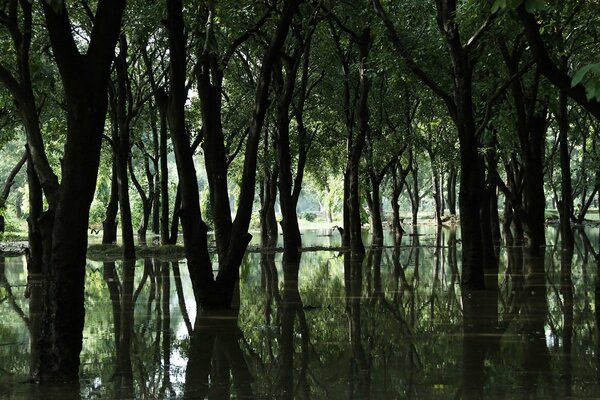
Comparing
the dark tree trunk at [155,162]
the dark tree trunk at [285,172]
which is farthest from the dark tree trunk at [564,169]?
the dark tree trunk at [155,162]

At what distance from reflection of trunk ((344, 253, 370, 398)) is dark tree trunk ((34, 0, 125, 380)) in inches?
106

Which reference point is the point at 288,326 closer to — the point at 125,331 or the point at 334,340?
the point at 334,340

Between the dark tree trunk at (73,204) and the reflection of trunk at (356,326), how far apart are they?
2.69m

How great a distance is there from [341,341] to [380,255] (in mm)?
15446

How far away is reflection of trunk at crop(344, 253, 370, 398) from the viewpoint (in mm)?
6762

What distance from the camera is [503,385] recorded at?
251 inches

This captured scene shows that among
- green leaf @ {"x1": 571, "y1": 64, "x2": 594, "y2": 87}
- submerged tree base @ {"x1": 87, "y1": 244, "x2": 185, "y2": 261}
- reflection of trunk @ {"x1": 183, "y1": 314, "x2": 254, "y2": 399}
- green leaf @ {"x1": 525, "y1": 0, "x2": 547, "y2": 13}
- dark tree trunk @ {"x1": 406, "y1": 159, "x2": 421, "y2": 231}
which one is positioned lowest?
reflection of trunk @ {"x1": 183, "y1": 314, "x2": 254, "y2": 399}

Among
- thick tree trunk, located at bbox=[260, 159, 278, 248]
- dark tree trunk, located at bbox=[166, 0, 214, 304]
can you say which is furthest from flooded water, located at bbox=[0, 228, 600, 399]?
thick tree trunk, located at bbox=[260, 159, 278, 248]

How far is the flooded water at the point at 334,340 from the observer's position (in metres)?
6.43

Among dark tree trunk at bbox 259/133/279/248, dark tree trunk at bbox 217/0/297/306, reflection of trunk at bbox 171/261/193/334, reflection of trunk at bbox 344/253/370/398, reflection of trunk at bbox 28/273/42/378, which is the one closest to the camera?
reflection of trunk at bbox 344/253/370/398

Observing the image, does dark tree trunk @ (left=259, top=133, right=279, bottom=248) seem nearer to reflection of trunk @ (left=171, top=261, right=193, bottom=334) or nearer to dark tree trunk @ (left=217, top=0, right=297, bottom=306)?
reflection of trunk @ (left=171, top=261, right=193, bottom=334)

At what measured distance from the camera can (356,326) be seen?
31.8 ft

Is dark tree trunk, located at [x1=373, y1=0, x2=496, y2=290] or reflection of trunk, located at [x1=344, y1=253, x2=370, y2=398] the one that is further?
dark tree trunk, located at [x1=373, y1=0, x2=496, y2=290]

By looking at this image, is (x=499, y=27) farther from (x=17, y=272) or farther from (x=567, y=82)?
(x=17, y=272)
